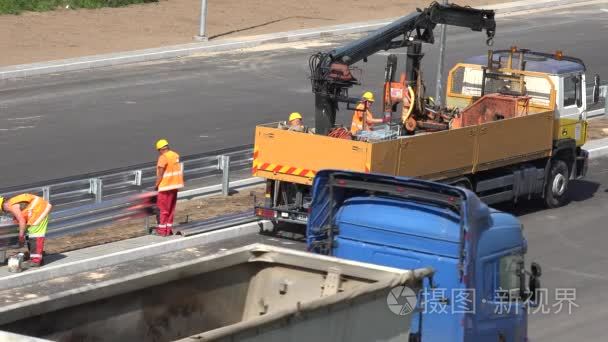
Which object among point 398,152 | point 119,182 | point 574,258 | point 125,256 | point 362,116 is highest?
point 362,116

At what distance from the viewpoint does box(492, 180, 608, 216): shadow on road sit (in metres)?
21.4

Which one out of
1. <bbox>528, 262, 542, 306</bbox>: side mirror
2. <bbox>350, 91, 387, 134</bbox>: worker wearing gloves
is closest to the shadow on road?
<bbox>350, 91, 387, 134</bbox>: worker wearing gloves

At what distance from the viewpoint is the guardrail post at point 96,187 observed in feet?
61.4

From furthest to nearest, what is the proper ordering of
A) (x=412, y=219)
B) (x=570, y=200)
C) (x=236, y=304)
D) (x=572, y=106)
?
1. (x=570, y=200)
2. (x=572, y=106)
3. (x=412, y=219)
4. (x=236, y=304)

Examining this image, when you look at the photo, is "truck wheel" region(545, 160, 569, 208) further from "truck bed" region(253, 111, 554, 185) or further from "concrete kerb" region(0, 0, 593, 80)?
"concrete kerb" region(0, 0, 593, 80)

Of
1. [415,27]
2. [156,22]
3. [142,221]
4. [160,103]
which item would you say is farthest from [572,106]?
[156,22]

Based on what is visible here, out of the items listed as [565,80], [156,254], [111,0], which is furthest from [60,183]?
[111,0]

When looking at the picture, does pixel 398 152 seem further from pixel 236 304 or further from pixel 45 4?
pixel 45 4

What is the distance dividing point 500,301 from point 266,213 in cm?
778

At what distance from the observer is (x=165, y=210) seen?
18.2m

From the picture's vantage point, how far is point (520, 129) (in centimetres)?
2033

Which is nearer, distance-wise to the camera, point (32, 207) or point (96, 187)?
point (32, 207)

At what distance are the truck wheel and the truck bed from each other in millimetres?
1355

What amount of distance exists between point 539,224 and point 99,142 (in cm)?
995
